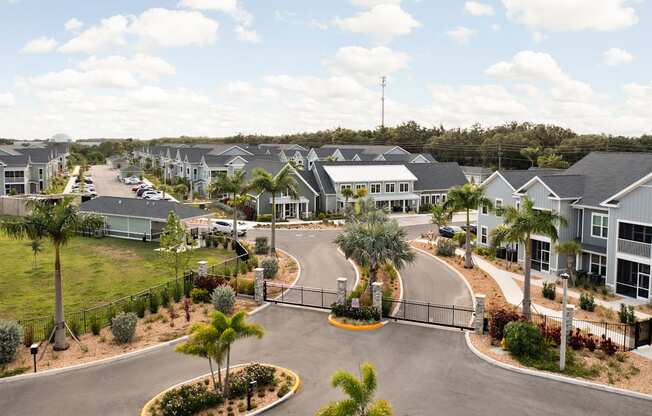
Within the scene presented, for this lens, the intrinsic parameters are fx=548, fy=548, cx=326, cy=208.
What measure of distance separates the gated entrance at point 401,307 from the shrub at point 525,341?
2.94 metres

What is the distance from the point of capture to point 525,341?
873 inches

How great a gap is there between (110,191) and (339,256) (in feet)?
197

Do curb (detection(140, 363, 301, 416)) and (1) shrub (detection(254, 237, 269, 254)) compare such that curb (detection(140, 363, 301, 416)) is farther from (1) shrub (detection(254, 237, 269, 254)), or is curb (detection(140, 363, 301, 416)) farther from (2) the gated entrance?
(1) shrub (detection(254, 237, 269, 254))

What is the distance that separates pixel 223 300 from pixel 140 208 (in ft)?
86.6

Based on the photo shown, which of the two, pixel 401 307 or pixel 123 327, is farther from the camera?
pixel 401 307

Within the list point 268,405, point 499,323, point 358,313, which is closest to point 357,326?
point 358,313

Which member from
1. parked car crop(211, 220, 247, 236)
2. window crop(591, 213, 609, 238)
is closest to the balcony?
window crop(591, 213, 609, 238)

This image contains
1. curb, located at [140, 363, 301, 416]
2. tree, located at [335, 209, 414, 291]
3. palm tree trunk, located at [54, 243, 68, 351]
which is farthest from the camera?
tree, located at [335, 209, 414, 291]

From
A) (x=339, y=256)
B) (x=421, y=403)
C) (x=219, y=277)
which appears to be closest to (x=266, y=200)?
(x=339, y=256)

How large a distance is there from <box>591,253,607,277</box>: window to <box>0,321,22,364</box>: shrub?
32448 millimetres

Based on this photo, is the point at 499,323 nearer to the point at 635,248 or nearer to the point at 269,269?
the point at 635,248

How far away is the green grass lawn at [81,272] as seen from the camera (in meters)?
30.9

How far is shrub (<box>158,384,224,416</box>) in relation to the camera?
17297mm

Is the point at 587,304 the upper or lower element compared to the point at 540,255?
lower
